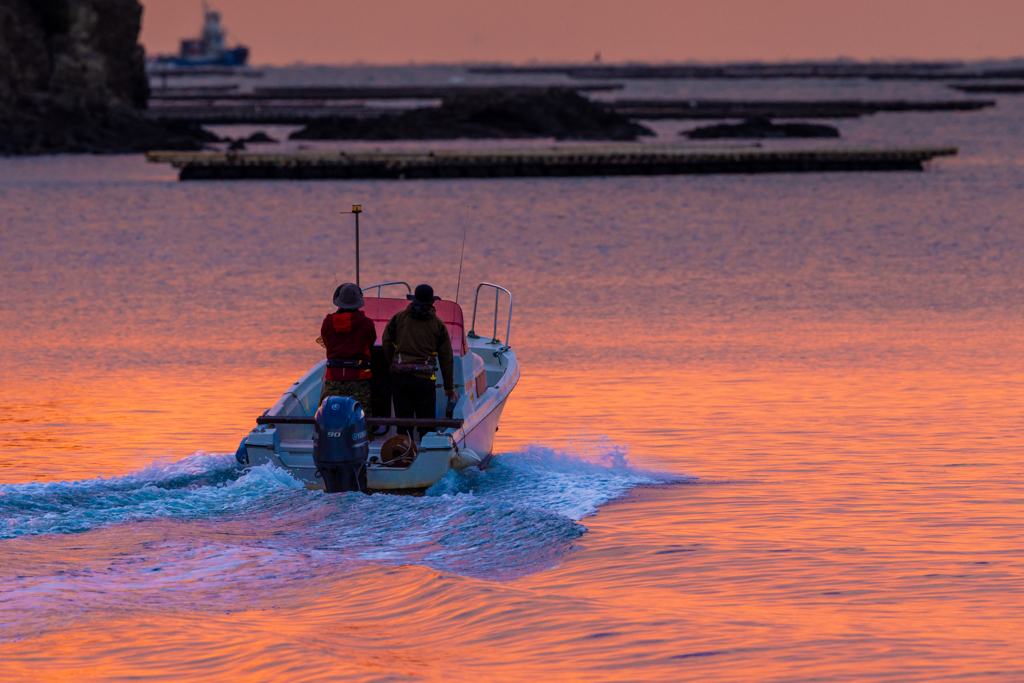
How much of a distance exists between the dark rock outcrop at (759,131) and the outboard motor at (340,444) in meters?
84.7

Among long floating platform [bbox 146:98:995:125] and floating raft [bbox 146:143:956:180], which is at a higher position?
long floating platform [bbox 146:98:995:125]

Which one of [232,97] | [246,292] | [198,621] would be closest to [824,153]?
[246,292]

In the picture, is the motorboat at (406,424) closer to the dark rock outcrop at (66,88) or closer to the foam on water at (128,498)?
the foam on water at (128,498)

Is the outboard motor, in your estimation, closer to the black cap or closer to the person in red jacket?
the person in red jacket

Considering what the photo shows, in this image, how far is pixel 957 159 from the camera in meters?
75.4

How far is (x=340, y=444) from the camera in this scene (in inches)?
400

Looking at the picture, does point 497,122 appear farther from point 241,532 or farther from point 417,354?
point 241,532

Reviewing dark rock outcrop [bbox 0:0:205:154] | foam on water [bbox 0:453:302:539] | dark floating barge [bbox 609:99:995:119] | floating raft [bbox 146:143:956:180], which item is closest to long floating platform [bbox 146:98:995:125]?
dark floating barge [bbox 609:99:995:119]

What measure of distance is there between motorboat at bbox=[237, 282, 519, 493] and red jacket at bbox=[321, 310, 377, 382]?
0.47 meters

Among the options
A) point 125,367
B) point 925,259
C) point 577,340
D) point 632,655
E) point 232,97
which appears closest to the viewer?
point 632,655

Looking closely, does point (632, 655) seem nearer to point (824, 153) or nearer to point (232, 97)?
point (824, 153)

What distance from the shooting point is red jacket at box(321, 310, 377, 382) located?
11.1 meters

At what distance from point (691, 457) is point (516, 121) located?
86.5 m

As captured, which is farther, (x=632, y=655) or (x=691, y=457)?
(x=691, y=457)
